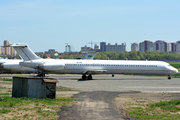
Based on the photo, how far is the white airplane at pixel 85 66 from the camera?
42969 millimetres

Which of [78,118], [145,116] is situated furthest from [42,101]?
[145,116]

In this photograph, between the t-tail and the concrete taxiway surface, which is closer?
the concrete taxiway surface

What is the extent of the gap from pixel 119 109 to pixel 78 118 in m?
4.02

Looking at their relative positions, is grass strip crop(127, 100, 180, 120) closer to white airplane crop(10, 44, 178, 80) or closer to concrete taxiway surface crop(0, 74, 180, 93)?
concrete taxiway surface crop(0, 74, 180, 93)

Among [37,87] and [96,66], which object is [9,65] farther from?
[37,87]

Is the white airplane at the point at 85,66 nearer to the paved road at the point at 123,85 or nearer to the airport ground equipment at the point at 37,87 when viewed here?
the paved road at the point at 123,85

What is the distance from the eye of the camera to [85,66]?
1757 inches

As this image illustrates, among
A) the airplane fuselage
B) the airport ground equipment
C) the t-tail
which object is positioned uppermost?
the t-tail

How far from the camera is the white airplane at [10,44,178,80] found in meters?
43.0

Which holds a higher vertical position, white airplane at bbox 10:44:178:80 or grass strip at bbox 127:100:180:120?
white airplane at bbox 10:44:178:80

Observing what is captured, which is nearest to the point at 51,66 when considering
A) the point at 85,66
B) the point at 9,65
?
the point at 85,66

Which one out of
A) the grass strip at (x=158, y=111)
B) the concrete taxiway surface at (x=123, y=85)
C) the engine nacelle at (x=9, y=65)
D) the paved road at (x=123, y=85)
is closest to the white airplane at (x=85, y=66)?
the concrete taxiway surface at (x=123, y=85)

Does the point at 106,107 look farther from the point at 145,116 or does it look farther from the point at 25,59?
the point at 25,59

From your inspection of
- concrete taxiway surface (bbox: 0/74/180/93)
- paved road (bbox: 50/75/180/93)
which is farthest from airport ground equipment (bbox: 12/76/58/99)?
paved road (bbox: 50/75/180/93)
